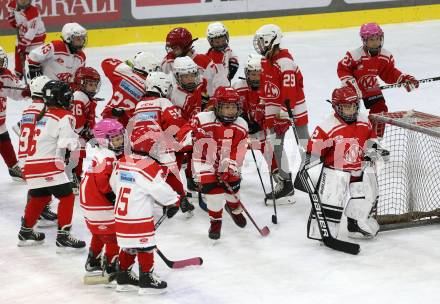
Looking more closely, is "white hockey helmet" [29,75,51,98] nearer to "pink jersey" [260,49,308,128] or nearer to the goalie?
"pink jersey" [260,49,308,128]

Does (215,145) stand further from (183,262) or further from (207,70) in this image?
(207,70)

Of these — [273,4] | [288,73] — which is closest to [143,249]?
[288,73]

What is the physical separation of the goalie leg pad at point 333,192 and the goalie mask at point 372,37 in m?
1.75

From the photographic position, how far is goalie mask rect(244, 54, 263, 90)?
23.8 feet

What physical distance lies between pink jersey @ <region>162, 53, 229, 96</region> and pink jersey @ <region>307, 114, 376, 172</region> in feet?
5.58

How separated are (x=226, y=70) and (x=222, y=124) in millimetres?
1758

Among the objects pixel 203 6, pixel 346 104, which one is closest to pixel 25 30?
pixel 203 6

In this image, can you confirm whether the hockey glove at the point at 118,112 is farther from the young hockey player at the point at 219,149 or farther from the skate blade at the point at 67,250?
the skate blade at the point at 67,250

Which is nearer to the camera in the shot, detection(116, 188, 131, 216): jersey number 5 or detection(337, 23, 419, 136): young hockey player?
detection(116, 188, 131, 216): jersey number 5

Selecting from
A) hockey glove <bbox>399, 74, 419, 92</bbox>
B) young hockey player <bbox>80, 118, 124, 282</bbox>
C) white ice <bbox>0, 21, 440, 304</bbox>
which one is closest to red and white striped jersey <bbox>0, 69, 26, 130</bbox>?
white ice <bbox>0, 21, 440, 304</bbox>

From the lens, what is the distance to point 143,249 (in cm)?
550

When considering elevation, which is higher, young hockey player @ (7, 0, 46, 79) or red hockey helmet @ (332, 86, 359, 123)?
young hockey player @ (7, 0, 46, 79)

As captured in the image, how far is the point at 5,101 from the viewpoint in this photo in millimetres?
7801

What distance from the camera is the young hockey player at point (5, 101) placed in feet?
25.3
